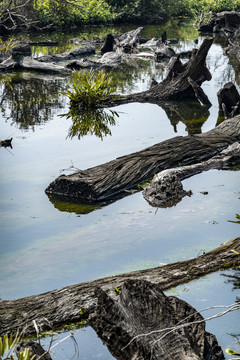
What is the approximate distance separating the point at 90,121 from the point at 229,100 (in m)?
→ 3.03

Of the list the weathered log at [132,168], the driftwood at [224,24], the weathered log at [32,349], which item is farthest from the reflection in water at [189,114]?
the driftwood at [224,24]

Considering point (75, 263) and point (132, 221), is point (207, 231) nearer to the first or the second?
point (132, 221)

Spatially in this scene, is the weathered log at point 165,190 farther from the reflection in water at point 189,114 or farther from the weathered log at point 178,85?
the weathered log at point 178,85

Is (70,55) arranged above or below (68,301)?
above

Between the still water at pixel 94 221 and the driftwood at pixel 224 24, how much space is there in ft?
56.9

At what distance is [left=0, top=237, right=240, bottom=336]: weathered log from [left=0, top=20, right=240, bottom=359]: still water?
0.15m

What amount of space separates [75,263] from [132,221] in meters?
1.37

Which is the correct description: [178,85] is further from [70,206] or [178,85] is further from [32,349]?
Result: [32,349]

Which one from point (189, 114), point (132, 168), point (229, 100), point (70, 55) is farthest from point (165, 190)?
point (70, 55)

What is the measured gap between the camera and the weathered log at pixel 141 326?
11.9ft

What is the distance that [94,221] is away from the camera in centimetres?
724

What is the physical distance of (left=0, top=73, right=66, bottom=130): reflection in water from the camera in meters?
12.6

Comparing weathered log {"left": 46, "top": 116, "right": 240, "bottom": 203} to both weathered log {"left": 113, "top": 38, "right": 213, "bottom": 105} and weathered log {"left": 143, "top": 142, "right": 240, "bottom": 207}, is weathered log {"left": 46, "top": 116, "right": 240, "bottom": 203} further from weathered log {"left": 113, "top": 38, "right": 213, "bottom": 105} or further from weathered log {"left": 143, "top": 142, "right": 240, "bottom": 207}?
weathered log {"left": 113, "top": 38, "right": 213, "bottom": 105}

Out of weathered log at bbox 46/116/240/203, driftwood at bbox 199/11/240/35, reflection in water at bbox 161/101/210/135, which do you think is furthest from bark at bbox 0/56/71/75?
driftwood at bbox 199/11/240/35
